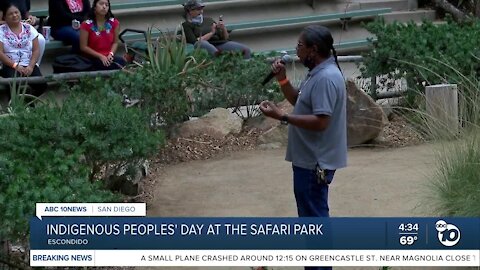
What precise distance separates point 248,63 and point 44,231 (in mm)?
4825

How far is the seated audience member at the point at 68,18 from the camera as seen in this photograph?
11.7 m

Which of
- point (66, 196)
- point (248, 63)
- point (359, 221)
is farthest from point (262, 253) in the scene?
point (248, 63)

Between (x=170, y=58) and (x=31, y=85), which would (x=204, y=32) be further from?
(x=31, y=85)

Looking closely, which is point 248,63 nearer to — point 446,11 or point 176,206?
point 176,206

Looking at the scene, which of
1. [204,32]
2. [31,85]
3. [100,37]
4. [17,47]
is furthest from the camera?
[204,32]

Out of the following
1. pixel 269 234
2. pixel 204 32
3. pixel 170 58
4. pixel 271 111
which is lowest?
pixel 204 32

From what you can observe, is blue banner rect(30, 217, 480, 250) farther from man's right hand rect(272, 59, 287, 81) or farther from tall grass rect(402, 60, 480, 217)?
man's right hand rect(272, 59, 287, 81)

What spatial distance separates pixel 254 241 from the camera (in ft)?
19.5

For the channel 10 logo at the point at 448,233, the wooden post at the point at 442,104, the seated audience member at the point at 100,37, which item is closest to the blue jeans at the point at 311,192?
the channel 10 logo at the point at 448,233

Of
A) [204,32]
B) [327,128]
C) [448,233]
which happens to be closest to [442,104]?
[448,233]

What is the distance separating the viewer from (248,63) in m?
10.3

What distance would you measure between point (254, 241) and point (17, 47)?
554 centimetres

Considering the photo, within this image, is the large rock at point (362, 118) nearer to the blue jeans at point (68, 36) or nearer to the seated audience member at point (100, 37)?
the seated audience member at point (100, 37)

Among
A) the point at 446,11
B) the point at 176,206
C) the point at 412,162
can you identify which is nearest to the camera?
the point at 176,206
